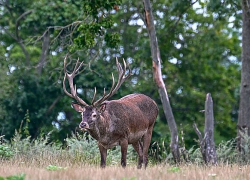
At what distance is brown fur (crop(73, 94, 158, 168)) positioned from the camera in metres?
12.1

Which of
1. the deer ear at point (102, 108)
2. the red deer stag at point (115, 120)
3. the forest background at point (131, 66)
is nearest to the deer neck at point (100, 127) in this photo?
the red deer stag at point (115, 120)

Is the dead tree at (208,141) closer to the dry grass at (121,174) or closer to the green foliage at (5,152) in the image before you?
the green foliage at (5,152)

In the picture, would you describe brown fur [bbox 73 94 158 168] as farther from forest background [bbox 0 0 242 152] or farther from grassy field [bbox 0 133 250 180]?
forest background [bbox 0 0 242 152]

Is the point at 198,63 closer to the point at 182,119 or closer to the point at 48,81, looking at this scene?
the point at 182,119

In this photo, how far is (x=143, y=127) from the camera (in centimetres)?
1327

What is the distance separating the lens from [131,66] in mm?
28078

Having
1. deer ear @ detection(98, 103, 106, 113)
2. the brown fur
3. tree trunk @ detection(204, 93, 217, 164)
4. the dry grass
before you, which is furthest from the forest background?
the dry grass

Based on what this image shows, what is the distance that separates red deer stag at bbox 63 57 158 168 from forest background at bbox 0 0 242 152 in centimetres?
1164

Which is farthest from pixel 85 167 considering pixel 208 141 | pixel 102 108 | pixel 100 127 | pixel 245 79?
pixel 245 79

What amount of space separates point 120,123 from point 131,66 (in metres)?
15.6

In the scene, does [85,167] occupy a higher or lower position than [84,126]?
lower

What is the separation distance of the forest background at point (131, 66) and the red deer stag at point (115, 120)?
38.2 ft

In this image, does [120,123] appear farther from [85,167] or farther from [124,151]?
[85,167]

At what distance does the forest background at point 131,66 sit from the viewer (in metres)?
26.9
